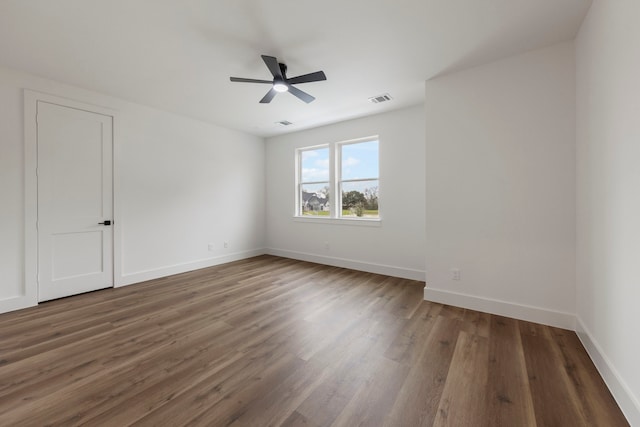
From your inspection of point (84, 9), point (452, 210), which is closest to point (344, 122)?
point (452, 210)

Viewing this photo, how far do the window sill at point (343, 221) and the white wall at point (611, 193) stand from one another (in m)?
2.66

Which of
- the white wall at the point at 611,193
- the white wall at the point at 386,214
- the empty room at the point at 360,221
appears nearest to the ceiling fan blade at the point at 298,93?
the empty room at the point at 360,221

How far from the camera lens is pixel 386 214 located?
14.7 ft

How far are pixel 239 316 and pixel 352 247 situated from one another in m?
2.61

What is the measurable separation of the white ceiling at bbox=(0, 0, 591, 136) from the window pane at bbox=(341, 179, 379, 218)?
172 cm

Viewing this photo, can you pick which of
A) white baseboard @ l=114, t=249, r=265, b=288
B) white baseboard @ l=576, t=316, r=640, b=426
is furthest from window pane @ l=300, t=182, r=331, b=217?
white baseboard @ l=576, t=316, r=640, b=426

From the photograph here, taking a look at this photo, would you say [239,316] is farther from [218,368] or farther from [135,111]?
[135,111]

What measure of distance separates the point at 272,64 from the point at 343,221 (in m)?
3.09

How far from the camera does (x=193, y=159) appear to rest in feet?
15.7

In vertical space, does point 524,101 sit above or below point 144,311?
above

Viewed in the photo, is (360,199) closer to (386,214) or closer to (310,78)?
(386,214)

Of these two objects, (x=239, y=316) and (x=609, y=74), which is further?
(x=239, y=316)

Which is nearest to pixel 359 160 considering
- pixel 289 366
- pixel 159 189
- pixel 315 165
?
pixel 315 165

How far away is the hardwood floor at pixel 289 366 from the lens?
4.91 ft
